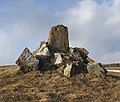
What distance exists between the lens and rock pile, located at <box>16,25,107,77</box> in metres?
16.2

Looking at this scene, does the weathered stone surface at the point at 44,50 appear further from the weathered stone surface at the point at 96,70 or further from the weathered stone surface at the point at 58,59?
the weathered stone surface at the point at 96,70

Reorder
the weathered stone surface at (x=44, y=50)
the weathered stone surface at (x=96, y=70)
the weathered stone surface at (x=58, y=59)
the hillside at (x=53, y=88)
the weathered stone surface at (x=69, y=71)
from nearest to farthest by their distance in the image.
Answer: the hillside at (x=53, y=88) → the weathered stone surface at (x=69, y=71) → the weathered stone surface at (x=96, y=70) → the weathered stone surface at (x=58, y=59) → the weathered stone surface at (x=44, y=50)

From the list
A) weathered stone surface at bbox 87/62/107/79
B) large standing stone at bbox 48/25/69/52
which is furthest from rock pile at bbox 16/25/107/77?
weathered stone surface at bbox 87/62/107/79

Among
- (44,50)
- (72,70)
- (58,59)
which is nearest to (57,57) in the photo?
(58,59)

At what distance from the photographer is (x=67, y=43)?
18641 mm

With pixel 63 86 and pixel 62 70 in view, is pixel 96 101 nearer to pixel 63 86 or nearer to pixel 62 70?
pixel 63 86

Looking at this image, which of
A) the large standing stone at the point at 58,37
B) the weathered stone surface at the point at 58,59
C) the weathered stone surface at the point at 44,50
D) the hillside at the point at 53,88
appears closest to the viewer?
the hillside at the point at 53,88

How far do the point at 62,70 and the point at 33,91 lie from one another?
2.84m

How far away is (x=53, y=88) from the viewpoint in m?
→ 14.2

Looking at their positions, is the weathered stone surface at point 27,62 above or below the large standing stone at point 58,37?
below

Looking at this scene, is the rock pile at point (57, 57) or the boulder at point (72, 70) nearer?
the boulder at point (72, 70)

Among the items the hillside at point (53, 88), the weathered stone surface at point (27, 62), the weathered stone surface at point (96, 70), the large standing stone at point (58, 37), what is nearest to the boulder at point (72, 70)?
the hillside at point (53, 88)

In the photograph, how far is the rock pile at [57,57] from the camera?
16188mm

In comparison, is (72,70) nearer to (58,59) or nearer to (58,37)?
(58,59)
